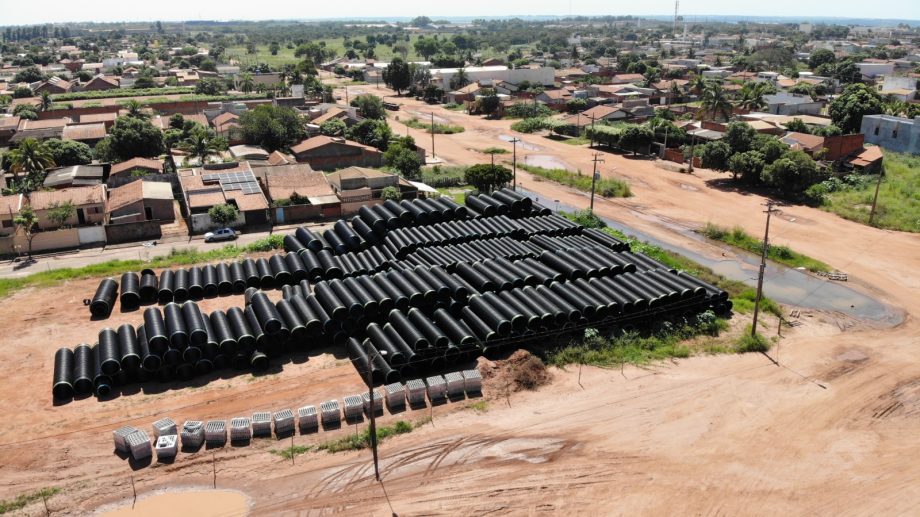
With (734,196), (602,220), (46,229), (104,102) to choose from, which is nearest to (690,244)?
(602,220)

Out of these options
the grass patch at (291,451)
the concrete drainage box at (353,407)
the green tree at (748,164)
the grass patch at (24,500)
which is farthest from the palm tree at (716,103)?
the grass patch at (24,500)

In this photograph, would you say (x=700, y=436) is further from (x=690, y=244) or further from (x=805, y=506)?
(x=690, y=244)

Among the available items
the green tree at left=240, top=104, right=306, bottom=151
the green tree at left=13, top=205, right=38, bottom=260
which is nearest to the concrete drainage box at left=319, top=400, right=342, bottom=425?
the green tree at left=13, top=205, right=38, bottom=260

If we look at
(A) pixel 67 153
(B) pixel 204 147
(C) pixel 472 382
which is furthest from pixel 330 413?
(A) pixel 67 153

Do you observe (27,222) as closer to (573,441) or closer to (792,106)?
(573,441)

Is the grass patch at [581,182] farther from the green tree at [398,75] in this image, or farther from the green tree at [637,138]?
the green tree at [398,75]

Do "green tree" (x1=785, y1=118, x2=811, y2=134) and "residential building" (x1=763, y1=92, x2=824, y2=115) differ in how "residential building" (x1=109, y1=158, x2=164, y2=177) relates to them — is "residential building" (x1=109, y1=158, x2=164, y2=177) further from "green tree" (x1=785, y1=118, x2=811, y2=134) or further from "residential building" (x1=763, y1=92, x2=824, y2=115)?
"residential building" (x1=763, y1=92, x2=824, y2=115)
